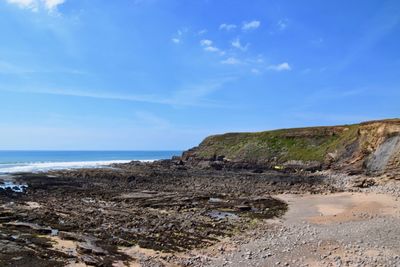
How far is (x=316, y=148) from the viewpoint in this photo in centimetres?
6044

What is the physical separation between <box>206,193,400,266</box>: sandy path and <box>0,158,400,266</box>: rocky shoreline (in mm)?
120

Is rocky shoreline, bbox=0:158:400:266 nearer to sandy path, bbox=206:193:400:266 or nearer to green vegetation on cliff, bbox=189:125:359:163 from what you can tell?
sandy path, bbox=206:193:400:266

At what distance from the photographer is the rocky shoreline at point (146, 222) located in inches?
592

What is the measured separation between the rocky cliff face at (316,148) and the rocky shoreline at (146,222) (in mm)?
4750

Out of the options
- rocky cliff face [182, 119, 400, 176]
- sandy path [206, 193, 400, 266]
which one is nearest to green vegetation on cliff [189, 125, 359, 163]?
rocky cliff face [182, 119, 400, 176]

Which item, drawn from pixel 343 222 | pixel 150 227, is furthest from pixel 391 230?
pixel 150 227

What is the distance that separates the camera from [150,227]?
20.0m

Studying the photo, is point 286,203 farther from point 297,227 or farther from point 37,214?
point 37,214

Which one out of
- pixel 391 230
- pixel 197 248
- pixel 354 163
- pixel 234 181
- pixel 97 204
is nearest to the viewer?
pixel 197 248

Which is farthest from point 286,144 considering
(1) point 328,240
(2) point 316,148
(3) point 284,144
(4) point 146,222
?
(1) point 328,240

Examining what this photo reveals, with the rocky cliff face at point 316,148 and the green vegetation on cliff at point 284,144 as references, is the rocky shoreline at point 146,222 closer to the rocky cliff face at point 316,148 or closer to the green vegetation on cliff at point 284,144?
the rocky cliff face at point 316,148

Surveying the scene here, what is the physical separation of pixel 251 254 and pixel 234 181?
27626 mm

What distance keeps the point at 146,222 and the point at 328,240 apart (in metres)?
9.55


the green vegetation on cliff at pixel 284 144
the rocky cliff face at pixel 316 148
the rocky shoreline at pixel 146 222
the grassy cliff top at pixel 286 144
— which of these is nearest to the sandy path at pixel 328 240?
the rocky shoreline at pixel 146 222
